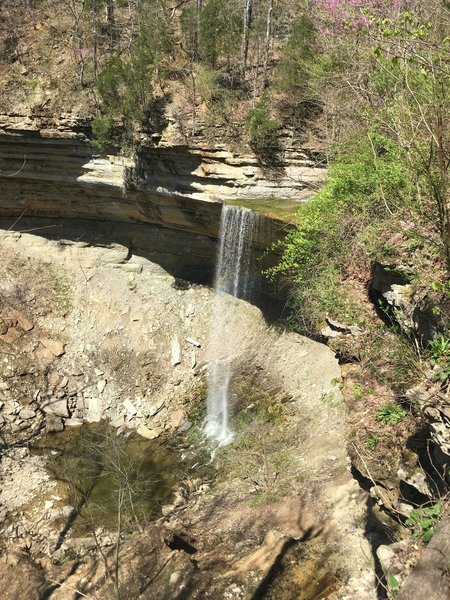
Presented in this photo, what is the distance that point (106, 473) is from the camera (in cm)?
1234

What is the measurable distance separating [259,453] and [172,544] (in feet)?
10.2

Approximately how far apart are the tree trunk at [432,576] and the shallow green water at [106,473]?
27.3 ft

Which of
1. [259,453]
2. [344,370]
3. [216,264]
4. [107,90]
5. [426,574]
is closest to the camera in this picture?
[426,574]

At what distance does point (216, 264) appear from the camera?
1708 centimetres

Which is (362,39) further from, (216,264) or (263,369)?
(263,369)

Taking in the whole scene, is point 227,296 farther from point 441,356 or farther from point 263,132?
point 441,356

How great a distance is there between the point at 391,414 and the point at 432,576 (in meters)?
3.97

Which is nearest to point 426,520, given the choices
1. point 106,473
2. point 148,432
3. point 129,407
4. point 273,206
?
point 106,473

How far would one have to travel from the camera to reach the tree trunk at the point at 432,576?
2.67m

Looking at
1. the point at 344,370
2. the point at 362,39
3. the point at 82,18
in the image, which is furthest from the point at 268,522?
the point at 82,18

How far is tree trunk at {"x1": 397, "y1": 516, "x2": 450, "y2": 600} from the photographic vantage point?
267cm

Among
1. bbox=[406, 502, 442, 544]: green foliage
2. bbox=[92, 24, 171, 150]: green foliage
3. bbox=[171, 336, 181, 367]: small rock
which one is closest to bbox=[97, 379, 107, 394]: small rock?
bbox=[171, 336, 181, 367]: small rock

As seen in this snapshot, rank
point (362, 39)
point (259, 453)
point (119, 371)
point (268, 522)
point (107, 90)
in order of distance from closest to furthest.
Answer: point (268, 522), point (259, 453), point (362, 39), point (107, 90), point (119, 371)

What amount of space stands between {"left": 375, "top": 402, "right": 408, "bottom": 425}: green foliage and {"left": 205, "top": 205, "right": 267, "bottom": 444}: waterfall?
709cm
